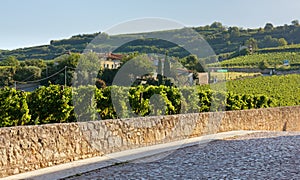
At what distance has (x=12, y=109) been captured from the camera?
9.79 m

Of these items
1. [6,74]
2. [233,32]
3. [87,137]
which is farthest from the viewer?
[233,32]

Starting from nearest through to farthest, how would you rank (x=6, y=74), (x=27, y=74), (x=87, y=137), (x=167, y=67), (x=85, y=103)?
1. (x=87, y=137)
2. (x=85, y=103)
3. (x=167, y=67)
4. (x=6, y=74)
5. (x=27, y=74)

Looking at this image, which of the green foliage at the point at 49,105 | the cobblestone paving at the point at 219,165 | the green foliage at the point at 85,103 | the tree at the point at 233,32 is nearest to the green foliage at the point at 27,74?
the green foliage at the point at 85,103

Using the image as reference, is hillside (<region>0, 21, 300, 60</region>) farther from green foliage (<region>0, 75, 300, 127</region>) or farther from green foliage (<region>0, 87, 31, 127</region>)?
green foliage (<region>0, 87, 31, 127</region>)

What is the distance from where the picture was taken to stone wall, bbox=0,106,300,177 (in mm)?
6539

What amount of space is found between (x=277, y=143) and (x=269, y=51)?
5556 cm

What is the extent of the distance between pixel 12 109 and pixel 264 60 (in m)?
49.1

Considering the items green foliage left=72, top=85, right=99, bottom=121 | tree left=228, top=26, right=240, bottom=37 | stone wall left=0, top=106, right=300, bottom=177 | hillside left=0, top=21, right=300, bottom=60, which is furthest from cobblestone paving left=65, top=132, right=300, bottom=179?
tree left=228, top=26, right=240, bottom=37

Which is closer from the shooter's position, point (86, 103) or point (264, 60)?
point (86, 103)

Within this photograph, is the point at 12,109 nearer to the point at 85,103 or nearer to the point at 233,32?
the point at 85,103

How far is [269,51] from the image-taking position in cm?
6384

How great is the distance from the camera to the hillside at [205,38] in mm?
16234

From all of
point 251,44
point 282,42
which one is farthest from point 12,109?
point 282,42

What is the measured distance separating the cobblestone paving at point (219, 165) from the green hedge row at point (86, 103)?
3.19m
